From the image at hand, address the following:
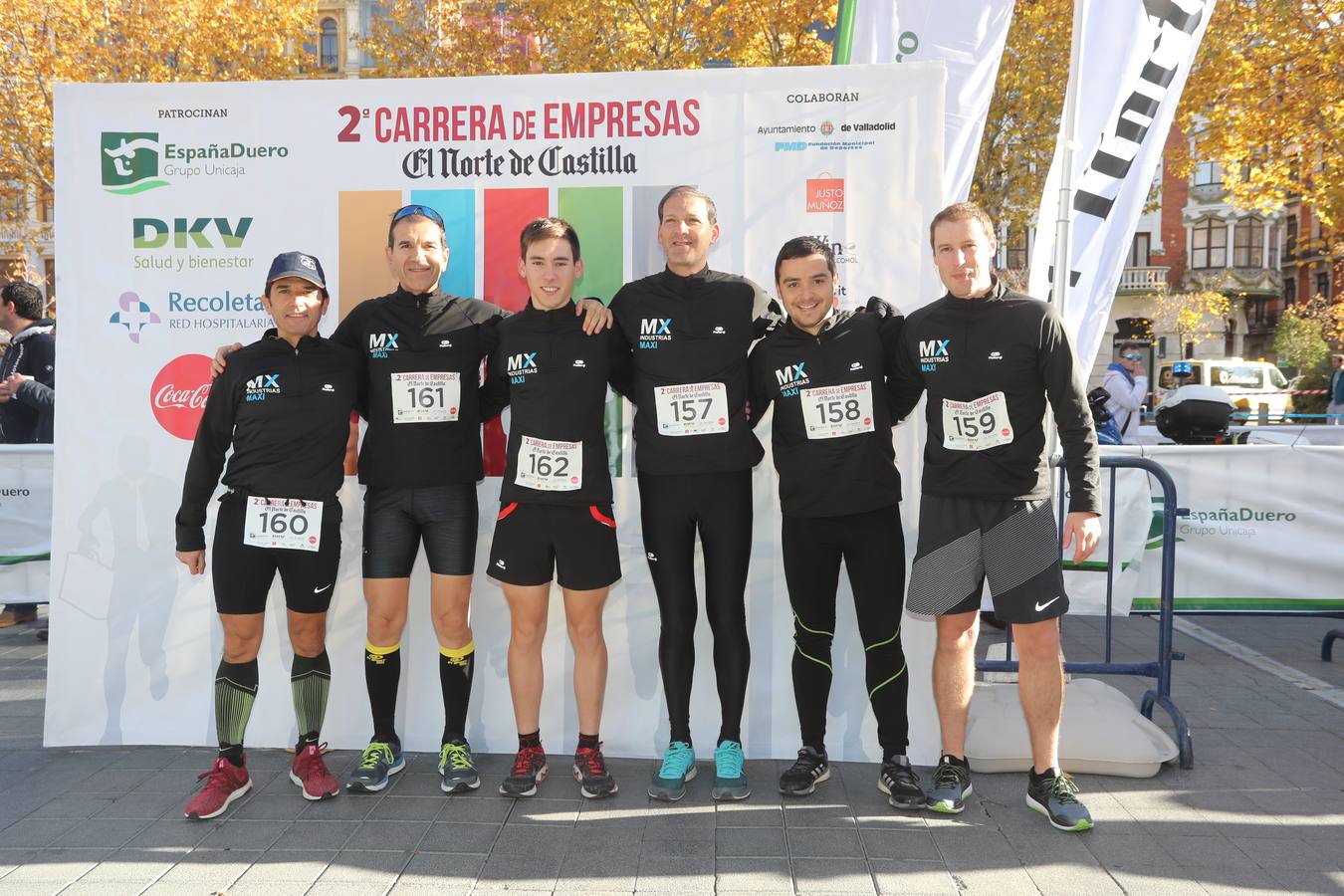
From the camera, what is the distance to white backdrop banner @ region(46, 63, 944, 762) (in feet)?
13.7

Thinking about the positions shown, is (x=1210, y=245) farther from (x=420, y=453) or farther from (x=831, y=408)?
(x=420, y=453)

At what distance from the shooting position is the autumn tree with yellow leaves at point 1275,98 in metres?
11.8

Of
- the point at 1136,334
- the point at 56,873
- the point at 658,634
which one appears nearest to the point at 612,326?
the point at 658,634

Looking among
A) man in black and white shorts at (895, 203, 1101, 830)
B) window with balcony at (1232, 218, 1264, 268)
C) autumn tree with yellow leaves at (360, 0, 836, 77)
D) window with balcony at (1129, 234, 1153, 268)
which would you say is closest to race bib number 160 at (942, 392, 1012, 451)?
→ man in black and white shorts at (895, 203, 1101, 830)

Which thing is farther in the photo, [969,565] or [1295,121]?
[1295,121]

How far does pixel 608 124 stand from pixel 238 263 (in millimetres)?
1706

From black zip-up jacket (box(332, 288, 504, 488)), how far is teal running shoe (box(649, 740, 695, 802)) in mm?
1306

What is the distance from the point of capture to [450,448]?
12.5 feet

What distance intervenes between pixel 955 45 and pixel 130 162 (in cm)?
487

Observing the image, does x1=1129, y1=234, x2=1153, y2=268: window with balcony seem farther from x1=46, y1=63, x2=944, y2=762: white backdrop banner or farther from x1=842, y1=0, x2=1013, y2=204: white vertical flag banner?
x1=46, y1=63, x2=944, y2=762: white backdrop banner

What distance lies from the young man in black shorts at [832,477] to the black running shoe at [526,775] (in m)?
0.94

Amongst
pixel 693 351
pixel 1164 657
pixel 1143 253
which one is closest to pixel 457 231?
pixel 693 351

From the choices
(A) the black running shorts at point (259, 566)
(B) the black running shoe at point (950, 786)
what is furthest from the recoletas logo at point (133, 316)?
(B) the black running shoe at point (950, 786)

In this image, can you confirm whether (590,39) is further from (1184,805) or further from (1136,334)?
(1136,334)
